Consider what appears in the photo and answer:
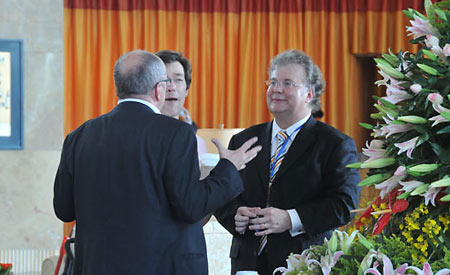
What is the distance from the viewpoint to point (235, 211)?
2.45 metres

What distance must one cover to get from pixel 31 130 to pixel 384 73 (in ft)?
14.0

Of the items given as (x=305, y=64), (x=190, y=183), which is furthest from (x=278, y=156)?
(x=190, y=183)

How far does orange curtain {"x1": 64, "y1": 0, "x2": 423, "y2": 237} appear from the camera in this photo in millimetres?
6672

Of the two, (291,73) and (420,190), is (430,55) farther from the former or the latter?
(291,73)

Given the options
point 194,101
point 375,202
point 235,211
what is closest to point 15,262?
point 194,101

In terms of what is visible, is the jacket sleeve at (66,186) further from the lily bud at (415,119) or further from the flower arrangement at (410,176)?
the lily bud at (415,119)

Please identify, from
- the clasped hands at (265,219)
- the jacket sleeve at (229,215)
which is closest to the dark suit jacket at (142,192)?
the clasped hands at (265,219)

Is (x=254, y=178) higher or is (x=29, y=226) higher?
(x=254, y=178)

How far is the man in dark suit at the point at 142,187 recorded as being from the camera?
79.7 inches

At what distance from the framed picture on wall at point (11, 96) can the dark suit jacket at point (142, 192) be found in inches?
129

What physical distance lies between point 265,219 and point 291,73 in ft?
1.87

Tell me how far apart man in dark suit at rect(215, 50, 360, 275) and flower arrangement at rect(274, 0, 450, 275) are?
3.04ft

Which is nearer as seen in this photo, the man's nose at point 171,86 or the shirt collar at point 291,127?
the shirt collar at point 291,127

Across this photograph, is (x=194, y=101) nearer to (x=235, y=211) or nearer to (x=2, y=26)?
(x=2, y=26)
